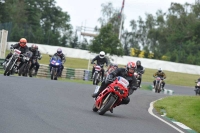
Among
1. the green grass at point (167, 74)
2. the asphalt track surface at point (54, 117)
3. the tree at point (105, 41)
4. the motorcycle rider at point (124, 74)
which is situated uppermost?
the tree at point (105, 41)

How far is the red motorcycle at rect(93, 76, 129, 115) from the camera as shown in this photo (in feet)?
47.7

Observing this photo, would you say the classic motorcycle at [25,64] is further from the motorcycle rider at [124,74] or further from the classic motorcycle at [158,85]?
the motorcycle rider at [124,74]

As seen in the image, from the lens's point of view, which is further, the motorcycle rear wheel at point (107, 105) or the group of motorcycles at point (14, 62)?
the group of motorcycles at point (14, 62)

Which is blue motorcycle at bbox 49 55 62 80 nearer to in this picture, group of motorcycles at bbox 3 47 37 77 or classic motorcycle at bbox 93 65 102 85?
classic motorcycle at bbox 93 65 102 85

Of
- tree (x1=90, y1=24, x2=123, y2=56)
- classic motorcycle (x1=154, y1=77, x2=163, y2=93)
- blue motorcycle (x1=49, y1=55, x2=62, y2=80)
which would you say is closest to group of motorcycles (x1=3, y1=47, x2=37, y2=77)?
blue motorcycle (x1=49, y1=55, x2=62, y2=80)

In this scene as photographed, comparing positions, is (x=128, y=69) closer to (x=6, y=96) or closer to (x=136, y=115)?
(x=136, y=115)

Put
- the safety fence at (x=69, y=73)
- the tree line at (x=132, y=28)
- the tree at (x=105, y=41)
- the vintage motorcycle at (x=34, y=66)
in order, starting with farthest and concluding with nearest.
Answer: the tree line at (x=132, y=28) < the tree at (x=105, y=41) < the safety fence at (x=69, y=73) < the vintage motorcycle at (x=34, y=66)

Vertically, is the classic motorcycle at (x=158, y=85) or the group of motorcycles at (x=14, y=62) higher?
the group of motorcycles at (x=14, y=62)

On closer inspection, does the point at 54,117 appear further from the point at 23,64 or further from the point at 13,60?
the point at 23,64

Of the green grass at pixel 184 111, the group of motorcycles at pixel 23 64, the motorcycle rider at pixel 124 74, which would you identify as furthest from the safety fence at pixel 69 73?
the motorcycle rider at pixel 124 74

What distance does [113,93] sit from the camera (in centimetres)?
1468

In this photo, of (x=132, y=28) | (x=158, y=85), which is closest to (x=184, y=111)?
(x=158, y=85)

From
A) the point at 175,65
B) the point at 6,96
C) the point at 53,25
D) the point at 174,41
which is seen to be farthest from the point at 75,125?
the point at 53,25

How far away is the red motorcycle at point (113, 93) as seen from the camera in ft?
47.7
